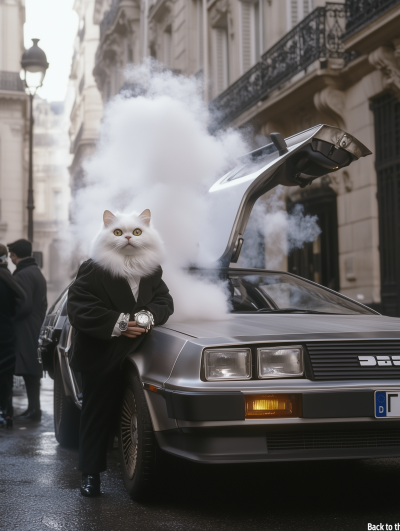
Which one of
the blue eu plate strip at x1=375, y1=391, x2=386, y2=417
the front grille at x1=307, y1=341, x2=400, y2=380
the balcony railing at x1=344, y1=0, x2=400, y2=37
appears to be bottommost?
the blue eu plate strip at x1=375, y1=391, x2=386, y2=417

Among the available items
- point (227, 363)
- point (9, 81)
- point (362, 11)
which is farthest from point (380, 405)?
point (9, 81)

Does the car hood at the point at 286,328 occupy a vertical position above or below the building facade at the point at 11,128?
below

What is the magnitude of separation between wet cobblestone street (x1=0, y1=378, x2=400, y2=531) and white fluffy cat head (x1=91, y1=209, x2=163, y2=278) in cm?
105

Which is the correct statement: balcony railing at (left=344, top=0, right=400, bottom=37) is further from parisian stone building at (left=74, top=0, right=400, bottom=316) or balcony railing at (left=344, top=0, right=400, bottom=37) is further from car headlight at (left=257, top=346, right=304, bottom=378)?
car headlight at (left=257, top=346, right=304, bottom=378)

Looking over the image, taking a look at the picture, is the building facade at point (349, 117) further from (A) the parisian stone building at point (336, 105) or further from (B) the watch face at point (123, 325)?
(B) the watch face at point (123, 325)

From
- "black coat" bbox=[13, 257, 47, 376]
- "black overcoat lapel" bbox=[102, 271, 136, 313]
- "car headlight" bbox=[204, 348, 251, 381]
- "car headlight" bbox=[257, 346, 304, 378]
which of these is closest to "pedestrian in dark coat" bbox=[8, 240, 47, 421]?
"black coat" bbox=[13, 257, 47, 376]

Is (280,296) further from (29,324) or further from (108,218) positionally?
(29,324)

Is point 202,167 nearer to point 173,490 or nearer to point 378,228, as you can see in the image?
point 173,490

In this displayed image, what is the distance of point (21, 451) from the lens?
5887 millimetres

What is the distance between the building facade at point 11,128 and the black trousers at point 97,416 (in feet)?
110

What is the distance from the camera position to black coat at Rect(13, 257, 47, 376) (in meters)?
7.79

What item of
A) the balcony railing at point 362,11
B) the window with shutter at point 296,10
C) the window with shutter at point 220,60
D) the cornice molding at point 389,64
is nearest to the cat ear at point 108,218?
the balcony railing at point 362,11

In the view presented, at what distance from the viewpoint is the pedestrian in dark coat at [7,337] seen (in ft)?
23.8

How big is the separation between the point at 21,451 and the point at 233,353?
112 inches
